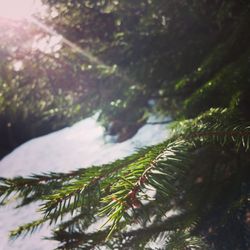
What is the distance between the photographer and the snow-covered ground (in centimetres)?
411

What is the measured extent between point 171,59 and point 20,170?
16.7 ft

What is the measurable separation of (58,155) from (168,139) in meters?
5.62

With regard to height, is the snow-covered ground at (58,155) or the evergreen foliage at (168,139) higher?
the evergreen foliage at (168,139)

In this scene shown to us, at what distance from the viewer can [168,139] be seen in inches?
46.9

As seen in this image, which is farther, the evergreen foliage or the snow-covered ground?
the snow-covered ground

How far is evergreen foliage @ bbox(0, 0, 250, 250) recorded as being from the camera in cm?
104

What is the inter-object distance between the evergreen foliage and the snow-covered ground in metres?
1.13

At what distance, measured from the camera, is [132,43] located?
9.86ft

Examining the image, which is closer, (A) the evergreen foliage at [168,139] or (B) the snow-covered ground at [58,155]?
(A) the evergreen foliage at [168,139]

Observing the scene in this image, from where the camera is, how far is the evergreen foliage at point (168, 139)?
3.42 feet

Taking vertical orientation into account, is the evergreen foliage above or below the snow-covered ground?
above

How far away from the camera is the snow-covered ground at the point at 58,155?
4.11 m

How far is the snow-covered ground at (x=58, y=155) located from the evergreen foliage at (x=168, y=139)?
1130 mm

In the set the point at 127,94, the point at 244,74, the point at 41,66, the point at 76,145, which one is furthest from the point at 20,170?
the point at 244,74
